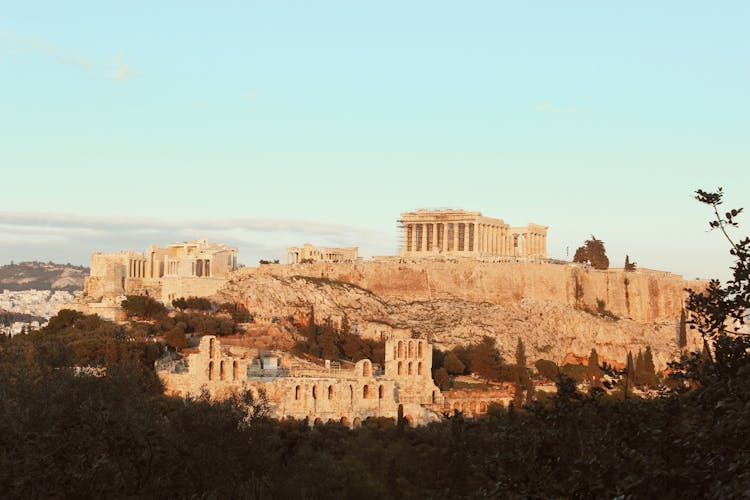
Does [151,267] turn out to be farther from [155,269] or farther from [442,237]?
[442,237]

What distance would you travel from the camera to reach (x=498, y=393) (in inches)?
2468

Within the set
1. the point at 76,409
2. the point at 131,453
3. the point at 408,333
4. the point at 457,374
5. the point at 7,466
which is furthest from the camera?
the point at 408,333

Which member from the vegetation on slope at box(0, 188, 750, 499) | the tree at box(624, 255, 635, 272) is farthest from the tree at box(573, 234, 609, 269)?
the vegetation on slope at box(0, 188, 750, 499)

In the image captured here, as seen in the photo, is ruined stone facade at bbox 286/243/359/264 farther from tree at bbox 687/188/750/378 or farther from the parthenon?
tree at bbox 687/188/750/378

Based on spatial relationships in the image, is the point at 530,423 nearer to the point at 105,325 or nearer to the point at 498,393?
the point at 498,393

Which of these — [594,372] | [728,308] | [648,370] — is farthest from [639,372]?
[728,308]

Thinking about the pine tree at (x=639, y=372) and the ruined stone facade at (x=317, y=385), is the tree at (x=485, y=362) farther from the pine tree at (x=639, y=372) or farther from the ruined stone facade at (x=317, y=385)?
the ruined stone facade at (x=317, y=385)

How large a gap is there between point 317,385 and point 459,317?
113 feet

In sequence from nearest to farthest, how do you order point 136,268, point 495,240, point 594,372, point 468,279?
point 594,372
point 468,279
point 136,268
point 495,240

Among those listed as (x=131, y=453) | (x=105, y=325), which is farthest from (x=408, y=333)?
(x=131, y=453)

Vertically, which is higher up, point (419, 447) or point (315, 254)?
point (315, 254)

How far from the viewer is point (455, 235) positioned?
3873 inches

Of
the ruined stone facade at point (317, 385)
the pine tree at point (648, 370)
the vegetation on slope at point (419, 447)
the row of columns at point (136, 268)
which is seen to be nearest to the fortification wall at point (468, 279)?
the row of columns at point (136, 268)

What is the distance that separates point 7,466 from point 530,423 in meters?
10.4
